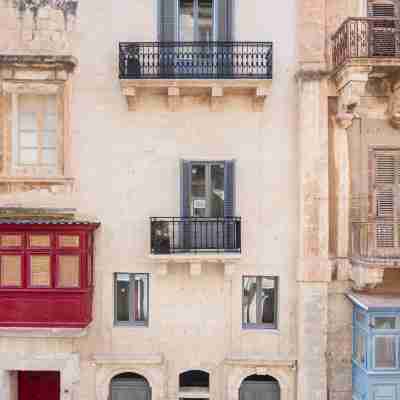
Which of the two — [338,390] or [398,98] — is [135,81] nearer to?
[398,98]

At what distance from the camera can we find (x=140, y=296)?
11266mm

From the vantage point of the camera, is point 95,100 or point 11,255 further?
point 95,100

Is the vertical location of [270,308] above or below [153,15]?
below

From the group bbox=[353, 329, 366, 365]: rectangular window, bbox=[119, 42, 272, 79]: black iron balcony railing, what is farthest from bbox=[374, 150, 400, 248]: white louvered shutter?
bbox=[119, 42, 272, 79]: black iron balcony railing

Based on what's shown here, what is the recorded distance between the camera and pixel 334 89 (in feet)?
36.3

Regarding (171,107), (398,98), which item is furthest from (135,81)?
(398,98)

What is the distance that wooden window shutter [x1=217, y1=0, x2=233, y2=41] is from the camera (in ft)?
36.7

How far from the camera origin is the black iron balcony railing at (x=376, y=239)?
10.7 m

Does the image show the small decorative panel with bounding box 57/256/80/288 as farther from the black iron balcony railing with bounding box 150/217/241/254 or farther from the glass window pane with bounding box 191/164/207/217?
the glass window pane with bounding box 191/164/207/217

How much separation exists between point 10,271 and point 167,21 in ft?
22.9

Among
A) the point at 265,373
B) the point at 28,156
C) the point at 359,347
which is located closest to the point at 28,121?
the point at 28,156

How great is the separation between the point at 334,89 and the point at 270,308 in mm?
5533

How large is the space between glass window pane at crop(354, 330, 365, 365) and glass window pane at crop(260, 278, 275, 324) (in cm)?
197

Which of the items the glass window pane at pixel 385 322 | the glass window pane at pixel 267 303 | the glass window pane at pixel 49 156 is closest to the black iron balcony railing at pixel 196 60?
the glass window pane at pixel 49 156
